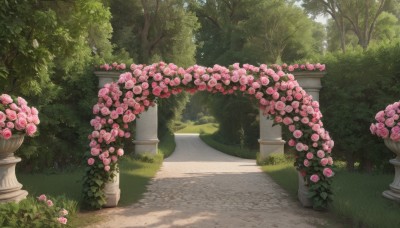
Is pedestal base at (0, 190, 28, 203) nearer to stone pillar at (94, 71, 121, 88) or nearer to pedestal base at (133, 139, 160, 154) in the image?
stone pillar at (94, 71, 121, 88)

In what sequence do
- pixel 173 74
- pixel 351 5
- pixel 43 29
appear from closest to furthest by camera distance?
pixel 173 74 < pixel 43 29 < pixel 351 5

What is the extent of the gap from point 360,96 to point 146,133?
25.5 ft

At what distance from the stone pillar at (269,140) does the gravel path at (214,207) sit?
3770 mm

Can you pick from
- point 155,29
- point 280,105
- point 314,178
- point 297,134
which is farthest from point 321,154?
point 155,29

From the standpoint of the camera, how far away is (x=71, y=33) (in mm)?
8359

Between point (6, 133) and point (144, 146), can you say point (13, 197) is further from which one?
point (144, 146)

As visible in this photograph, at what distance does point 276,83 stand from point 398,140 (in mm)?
2384

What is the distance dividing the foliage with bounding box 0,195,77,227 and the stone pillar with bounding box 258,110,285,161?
31.5 feet

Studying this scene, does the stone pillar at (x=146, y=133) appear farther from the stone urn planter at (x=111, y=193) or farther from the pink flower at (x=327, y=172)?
the pink flower at (x=327, y=172)

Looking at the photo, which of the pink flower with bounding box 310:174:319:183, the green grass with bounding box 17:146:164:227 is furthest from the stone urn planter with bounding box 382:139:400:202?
the green grass with bounding box 17:146:164:227

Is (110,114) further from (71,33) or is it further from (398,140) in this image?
(398,140)

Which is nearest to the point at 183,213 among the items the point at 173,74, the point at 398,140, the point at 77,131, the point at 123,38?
the point at 173,74

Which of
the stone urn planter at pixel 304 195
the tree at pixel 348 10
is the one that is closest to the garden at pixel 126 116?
the stone urn planter at pixel 304 195

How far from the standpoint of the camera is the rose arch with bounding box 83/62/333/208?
6453 mm
